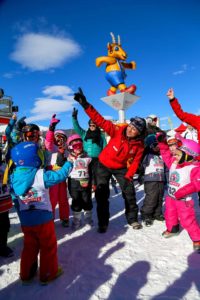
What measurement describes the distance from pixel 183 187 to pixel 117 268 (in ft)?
4.35

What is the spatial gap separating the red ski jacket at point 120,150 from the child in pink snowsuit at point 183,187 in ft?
1.69

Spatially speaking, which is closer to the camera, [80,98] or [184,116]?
[80,98]

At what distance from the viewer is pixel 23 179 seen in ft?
8.25

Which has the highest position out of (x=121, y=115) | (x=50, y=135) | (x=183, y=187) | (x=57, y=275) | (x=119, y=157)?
(x=121, y=115)

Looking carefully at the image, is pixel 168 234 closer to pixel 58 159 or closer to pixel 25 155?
pixel 58 159

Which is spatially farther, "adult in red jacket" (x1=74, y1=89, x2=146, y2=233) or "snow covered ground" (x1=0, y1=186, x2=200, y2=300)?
"adult in red jacket" (x1=74, y1=89, x2=146, y2=233)

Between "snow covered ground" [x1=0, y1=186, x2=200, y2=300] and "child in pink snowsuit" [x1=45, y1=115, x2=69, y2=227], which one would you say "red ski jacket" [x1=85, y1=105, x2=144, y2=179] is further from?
"snow covered ground" [x1=0, y1=186, x2=200, y2=300]

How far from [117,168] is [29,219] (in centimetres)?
180

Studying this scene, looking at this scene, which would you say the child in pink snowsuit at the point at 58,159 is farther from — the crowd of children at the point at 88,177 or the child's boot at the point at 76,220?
the child's boot at the point at 76,220

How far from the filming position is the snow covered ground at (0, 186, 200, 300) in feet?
7.54

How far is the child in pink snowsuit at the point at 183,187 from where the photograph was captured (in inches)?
124

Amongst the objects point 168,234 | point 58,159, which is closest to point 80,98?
point 58,159

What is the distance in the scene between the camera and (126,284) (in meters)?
2.41

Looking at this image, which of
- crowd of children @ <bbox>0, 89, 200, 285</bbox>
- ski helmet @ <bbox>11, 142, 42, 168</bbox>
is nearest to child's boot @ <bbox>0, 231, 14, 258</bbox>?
crowd of children @ <bbox>0, 89, 200, 285</bbox>
